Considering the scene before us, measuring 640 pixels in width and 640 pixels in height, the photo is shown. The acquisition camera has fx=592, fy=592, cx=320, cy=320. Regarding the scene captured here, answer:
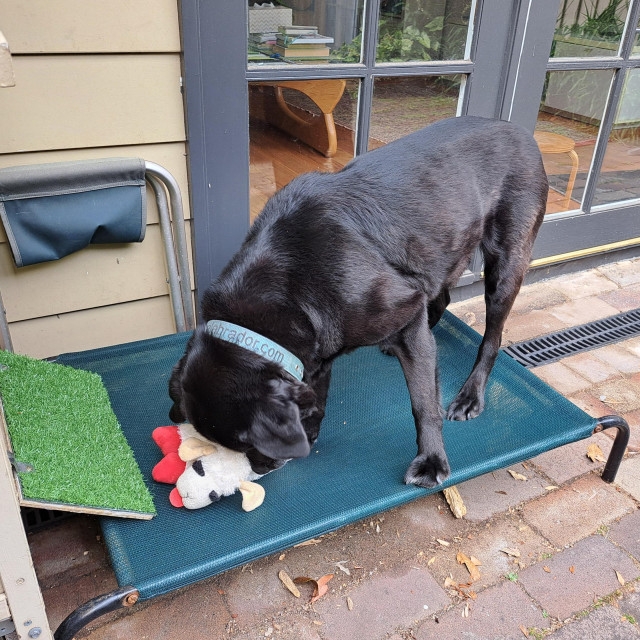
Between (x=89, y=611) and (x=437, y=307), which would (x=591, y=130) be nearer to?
(x=437, y=307)

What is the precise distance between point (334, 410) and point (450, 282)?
2.00 ft

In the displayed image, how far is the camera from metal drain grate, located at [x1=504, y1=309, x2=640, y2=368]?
2.77 metres

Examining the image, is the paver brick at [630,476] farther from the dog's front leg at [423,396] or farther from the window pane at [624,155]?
the window pane at [624,155]

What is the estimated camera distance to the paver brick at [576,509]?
1.88 meters

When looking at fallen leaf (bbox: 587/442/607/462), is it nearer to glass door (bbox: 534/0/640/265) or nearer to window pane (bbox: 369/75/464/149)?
glass door (bbox: 534/0/640/265)

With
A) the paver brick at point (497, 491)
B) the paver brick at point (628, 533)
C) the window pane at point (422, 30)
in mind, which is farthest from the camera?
the window pane at point (422, 30)

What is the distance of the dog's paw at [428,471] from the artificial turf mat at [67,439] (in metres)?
0.74

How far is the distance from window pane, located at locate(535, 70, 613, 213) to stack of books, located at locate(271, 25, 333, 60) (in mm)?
1216

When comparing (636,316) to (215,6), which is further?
(636,316)

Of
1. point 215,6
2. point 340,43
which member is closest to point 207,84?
point 215,6

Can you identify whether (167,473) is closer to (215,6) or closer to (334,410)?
(334,410)

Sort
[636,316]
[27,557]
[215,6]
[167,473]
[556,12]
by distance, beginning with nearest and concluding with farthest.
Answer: [27,557]
[167,473]
[215,6]
[556,12]
[636,316]

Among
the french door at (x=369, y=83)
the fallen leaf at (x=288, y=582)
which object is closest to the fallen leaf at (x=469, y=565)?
the fallen leaf at (x=288, y=582)

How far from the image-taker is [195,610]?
5.26 ft
